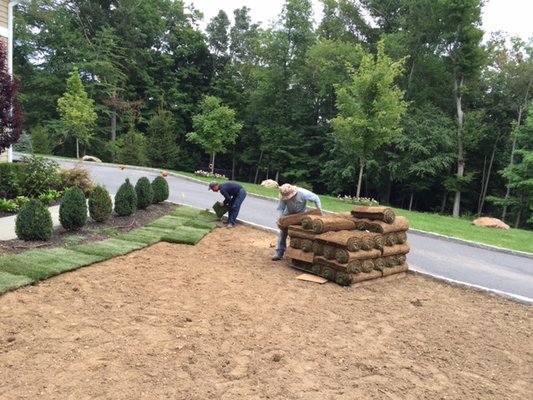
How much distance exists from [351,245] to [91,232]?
194 inches

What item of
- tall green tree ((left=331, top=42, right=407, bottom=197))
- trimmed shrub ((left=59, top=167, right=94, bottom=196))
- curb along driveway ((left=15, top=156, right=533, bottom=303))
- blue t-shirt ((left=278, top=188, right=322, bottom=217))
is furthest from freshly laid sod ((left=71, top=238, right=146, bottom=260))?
tall green tree ((left=331, top=42, right=407, bottom=197))

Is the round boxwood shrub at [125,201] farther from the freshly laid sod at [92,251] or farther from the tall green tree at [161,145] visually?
the tall green tree at [161,145]

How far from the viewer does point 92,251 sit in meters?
6.66

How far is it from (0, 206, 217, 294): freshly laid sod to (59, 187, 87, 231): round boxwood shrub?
78 cm

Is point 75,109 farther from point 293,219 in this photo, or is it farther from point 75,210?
point 293,219

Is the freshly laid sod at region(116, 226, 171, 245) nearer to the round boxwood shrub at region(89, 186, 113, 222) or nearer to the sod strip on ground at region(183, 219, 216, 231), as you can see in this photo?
the round boxwood shrub at region(89, 186, 113, 222)

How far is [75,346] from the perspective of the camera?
367 cm

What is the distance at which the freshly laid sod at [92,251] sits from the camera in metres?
5.25

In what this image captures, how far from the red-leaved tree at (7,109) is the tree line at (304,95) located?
1108cm

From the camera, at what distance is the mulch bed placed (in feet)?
21.5

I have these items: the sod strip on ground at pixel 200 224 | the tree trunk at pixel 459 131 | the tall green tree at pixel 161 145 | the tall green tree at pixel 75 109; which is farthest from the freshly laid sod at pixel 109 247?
the tree trunk at pixel 459 131

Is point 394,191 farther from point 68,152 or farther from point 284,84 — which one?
point 68,152

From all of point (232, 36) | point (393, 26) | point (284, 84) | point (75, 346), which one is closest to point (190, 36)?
point (232, 36)

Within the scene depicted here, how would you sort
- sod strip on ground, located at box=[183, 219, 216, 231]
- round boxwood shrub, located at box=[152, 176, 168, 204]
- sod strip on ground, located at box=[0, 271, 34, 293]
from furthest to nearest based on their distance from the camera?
round boxwood shrub, located at box=[152, 176, 168, 204], sod strip on ground, located at box=[183, 219, 216, 231], sod strip on ground, located at box=[0, 271, 34, 293]
